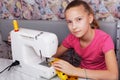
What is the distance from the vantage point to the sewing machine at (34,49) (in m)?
1.07

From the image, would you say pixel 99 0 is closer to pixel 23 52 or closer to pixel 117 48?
pixel 117 48

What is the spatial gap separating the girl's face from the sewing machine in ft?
0.49

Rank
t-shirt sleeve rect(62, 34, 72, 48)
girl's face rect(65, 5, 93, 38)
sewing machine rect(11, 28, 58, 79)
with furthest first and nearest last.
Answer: t-shirt sleeve rect(62, 34, 72, 48) → girl's face rect(65, 5, 93, 38) → sewing machine rect(11, 28, 58, 79)

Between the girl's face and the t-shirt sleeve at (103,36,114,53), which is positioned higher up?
the girl's face

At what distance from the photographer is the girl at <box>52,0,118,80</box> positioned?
43.3 inches

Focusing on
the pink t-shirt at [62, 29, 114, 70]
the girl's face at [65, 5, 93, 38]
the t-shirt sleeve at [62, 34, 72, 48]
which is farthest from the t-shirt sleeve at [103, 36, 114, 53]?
the t-shirt sleeve at [62, 34, 72, 48]

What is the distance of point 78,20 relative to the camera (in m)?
1.19

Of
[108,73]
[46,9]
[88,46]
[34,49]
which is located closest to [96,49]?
[88,46]

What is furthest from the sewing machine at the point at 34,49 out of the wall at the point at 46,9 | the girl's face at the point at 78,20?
the wall at the point at 46,9

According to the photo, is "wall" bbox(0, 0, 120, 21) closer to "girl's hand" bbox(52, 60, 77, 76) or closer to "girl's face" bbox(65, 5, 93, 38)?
"girl's face" bbox(65, 5, 93, 38)

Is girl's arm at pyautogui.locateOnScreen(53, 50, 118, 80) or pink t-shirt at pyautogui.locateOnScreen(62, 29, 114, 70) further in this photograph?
pink t-shirt at pyautogui.locateOnScreen(62, 29, 114, 70)

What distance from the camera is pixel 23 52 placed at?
3.93ft

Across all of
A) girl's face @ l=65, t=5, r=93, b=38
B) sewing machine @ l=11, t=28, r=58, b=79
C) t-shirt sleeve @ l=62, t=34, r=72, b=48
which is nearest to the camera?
sewing machine @ l=11, t=28, r=58, b=79

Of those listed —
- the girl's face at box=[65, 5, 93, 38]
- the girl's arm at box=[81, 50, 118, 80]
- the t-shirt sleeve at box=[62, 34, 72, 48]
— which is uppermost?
the girl's face at box=[65, 5, 93, 38]
